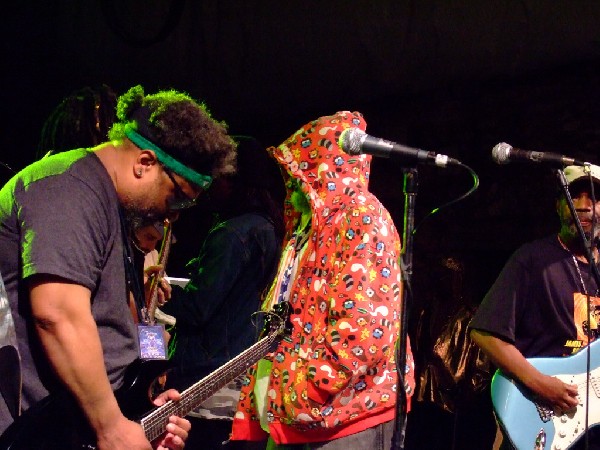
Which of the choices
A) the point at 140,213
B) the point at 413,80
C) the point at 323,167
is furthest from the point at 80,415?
the point at 413,80

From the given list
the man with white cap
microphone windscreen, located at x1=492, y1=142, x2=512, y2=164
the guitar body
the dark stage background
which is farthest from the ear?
the dark stage background

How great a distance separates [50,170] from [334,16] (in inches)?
147

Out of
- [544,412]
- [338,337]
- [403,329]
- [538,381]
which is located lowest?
[544,412]

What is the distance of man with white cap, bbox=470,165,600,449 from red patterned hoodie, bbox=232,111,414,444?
67 centimetres

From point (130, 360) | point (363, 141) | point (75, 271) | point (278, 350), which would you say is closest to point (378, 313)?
point (278, 350)

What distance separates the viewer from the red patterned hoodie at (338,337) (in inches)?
118

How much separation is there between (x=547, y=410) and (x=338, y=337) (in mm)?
1347

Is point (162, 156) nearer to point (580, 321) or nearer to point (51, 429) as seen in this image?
point (51, 429)

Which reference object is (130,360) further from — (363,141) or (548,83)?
(548,83)

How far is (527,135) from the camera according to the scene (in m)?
5.50

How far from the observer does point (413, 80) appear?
5.78 meters

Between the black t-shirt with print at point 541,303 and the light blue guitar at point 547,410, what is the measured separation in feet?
0.27

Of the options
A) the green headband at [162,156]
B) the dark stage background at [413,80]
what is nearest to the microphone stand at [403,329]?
the green headband at [162,156]

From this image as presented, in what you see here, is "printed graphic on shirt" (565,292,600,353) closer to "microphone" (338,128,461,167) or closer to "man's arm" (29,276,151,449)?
"microphone" (338,128,461,167)
